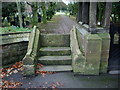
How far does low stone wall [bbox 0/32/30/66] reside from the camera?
700cm

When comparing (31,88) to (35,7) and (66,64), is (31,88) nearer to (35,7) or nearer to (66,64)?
(66,64)

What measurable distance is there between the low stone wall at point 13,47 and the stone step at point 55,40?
96 centimetres

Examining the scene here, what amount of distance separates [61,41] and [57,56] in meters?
1.09

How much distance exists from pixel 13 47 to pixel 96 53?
4274 mm

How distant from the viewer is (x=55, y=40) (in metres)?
7.77

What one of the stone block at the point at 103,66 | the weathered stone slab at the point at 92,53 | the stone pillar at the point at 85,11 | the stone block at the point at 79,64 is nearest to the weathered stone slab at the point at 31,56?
the stone block at the point at 79,64

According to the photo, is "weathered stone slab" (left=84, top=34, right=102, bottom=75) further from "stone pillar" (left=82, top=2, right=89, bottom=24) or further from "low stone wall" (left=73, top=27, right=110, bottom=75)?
"stone pillar" (left=82, top=2, right=89, bottom=24)

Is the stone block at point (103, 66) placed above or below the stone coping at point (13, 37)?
below

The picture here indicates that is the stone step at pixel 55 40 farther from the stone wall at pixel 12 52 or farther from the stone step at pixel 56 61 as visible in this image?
the stone step at pixel 56 61

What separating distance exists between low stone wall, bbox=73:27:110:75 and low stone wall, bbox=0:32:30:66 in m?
3.60

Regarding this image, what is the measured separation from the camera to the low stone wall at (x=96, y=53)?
18.3 feet

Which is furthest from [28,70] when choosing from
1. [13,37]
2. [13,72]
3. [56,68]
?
[13,37]

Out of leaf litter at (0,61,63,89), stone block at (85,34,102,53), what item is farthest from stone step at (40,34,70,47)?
stone block at (85,34,102,53)

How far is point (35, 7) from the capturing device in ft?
34.1
